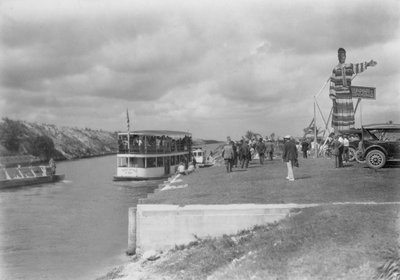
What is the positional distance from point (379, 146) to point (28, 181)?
36881 mm

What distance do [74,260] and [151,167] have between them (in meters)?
29.6

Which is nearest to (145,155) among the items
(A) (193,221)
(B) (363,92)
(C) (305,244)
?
(B) (363,92)

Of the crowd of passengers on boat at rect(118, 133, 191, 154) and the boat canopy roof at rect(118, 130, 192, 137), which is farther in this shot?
the boat canopy roof at rect(118, 130, 192, 137)

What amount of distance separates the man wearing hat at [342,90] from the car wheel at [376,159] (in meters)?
8.64

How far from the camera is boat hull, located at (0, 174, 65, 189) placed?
44.2m

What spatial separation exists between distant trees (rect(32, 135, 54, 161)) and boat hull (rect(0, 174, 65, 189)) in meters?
39.4

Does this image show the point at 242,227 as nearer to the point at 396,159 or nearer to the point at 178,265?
the point at 178,265

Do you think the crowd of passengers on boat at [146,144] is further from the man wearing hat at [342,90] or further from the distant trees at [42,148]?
the distant trees at [42,148]

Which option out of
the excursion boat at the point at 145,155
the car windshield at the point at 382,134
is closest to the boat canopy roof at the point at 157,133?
the excursion boat at the point at 145,155

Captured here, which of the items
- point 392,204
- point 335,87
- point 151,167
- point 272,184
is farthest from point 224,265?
point 151,167

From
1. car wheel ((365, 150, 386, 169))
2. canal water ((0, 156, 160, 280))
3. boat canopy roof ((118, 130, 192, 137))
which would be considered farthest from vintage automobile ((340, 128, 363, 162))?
boat canopy roof ((118, 130, 192, 137))

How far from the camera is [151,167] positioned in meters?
45.7

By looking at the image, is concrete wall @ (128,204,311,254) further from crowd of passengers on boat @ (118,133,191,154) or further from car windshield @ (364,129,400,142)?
crowd of passengers on boat @ (118,133,191,154)

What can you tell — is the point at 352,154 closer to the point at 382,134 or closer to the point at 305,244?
the point at 382,134
